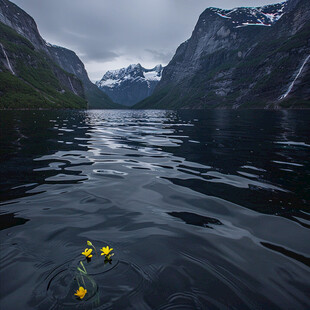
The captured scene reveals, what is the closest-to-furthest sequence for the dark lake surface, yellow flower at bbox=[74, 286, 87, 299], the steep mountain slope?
yellow flower at bbox=[74, 286, 87, 299] → the dark lake surface → the steep mountain slope

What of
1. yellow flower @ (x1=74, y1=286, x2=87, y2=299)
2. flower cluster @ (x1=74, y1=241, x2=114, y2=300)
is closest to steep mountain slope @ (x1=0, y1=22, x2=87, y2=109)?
flower cluster @ (x1=74, y1=241, x2=114, y2=300)

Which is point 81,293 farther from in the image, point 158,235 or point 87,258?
point 158,235

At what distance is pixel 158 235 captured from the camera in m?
4.55

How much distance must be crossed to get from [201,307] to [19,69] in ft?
692

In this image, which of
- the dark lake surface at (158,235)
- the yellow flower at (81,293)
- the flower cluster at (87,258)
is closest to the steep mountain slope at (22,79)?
the dark lake surface at (158,235)

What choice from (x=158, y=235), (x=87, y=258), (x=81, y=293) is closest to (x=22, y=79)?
(x=158, y=235)

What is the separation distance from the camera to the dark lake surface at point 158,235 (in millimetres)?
2902

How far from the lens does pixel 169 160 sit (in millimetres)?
11375

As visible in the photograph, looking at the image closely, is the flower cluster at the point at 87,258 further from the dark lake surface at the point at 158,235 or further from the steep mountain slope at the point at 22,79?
the steep mountain slope at the point at 22,79

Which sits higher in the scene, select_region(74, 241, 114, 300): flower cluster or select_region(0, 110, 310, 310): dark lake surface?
select_region(74, 241, 114, 300): flower cluster

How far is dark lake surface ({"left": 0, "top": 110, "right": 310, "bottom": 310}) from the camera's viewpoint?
290cm

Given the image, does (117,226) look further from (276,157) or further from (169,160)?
(276,157)

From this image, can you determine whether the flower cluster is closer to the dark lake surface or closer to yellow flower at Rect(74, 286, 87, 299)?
yellow flower at Rect(74, 286, 87, 299)

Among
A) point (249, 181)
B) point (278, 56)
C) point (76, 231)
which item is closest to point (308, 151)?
point (249, 181)
